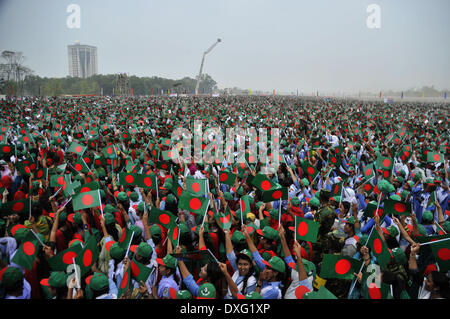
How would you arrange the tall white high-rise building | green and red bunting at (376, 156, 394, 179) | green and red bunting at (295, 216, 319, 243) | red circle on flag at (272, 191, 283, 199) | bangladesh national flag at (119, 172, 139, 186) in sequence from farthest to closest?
the tall white high-rise building < green and red bunting at (376, 156, 394, 179) < bangladesh national flag at (119, 172, 139, 186) < red circle on flag at (272, 191, 283, 199) < green and red bunting at (295, 216, 319, 243)

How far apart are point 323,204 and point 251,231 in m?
1.56

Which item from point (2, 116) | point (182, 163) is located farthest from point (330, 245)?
point (2, 116)

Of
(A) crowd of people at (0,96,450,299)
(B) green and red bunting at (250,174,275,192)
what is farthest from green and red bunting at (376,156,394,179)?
(B) green and red bunting at (250,174,275,192)

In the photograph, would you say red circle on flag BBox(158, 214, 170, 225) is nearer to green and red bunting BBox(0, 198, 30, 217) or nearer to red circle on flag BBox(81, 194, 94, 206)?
red circle on flag BBox(81, 194, 94, 206)

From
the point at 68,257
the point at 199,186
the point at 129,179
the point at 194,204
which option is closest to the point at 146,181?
the point at 129,179

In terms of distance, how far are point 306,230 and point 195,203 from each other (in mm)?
1505

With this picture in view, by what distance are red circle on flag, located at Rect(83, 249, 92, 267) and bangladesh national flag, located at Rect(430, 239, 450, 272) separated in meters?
3.52

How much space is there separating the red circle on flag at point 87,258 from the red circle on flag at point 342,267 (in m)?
2.51

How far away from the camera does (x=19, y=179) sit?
6297 mm

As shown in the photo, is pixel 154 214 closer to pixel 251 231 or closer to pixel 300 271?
pixel 251 231

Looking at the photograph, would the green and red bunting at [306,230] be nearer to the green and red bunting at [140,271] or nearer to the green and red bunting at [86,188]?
the green and red bunting at [140,271]

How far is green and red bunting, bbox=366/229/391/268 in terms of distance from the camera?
9.53 ft

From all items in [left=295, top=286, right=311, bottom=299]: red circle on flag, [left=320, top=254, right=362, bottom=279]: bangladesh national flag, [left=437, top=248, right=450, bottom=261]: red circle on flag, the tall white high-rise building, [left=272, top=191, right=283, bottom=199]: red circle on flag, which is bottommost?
[left=295, top=286, right=311, bottom=299]: red circle on flag

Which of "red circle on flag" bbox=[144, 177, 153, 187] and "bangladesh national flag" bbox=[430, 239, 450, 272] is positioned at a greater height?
"red circle on flag" bbox=[144, 177, 153, 187]
